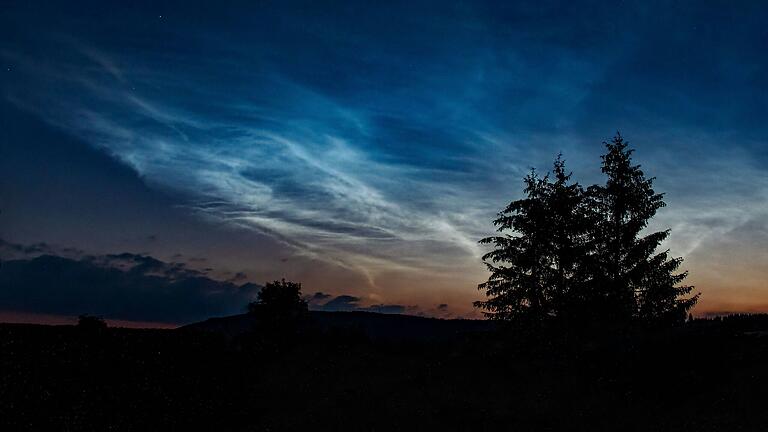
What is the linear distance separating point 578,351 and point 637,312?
1038cm

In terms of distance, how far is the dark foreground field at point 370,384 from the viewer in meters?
13.3

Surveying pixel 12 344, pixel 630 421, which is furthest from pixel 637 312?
pixel 12 344

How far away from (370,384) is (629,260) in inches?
698

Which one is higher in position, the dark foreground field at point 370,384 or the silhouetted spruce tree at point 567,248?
the silhouetted spruce tree at point 567,248

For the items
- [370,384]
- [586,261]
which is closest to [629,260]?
[586,261]

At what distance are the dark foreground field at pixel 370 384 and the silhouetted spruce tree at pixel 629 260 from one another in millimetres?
7205

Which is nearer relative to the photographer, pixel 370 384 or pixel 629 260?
pixel 370 384

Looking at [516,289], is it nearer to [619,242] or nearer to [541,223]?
[541,223]

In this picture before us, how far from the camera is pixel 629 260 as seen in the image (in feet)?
105

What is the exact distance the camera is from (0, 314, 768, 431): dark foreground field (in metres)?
13.3

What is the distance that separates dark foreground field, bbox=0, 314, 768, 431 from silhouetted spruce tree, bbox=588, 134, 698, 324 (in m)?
7.20

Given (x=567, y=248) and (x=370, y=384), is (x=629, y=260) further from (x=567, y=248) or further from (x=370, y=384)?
(x=370, y=384)

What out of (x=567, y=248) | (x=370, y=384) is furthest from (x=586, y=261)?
(x=370, y=384)

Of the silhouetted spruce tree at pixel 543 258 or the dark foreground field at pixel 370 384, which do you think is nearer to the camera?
the dark foreground field at pixel 370 384
